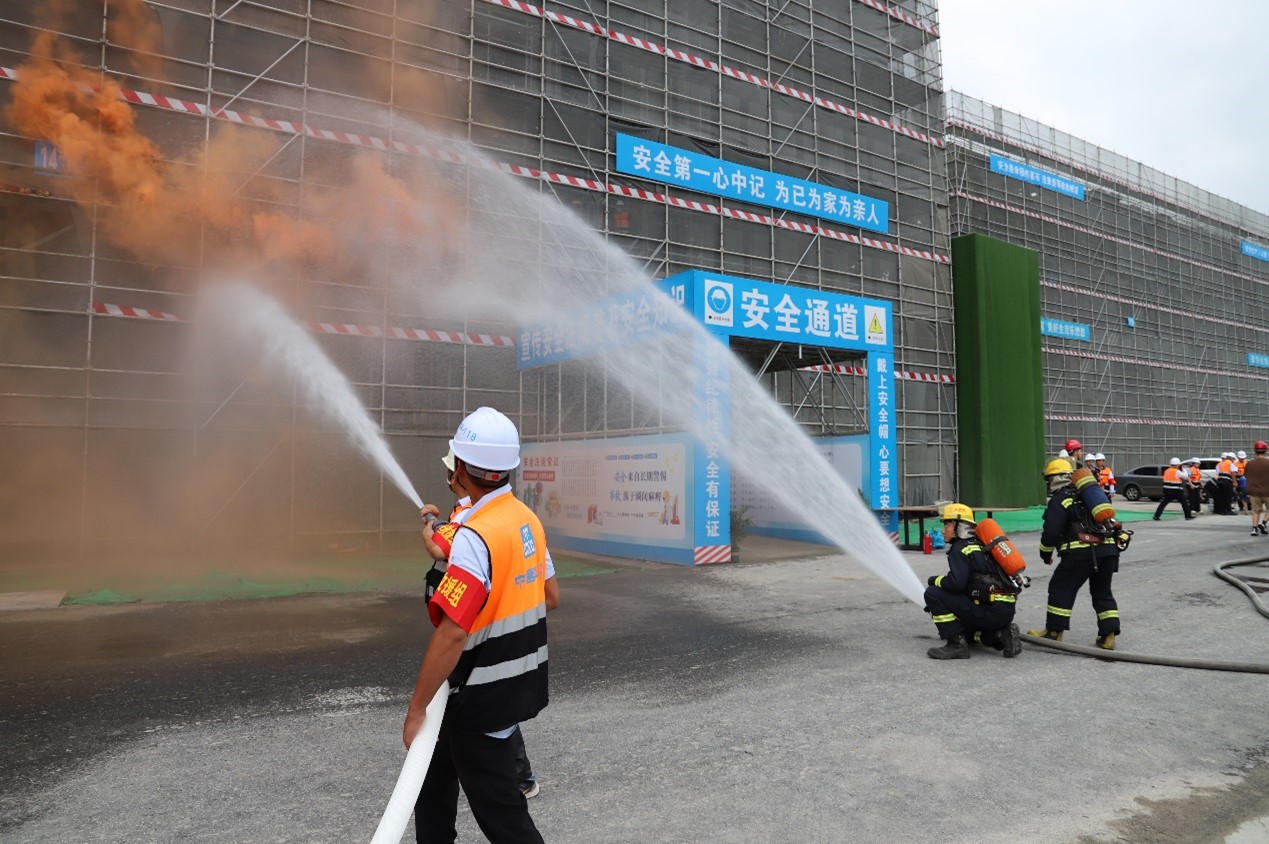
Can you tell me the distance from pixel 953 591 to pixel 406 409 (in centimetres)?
1229

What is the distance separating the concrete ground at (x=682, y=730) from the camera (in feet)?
11.4

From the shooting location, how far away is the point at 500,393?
56.4ft

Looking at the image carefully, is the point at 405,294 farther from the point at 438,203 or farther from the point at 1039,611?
the point at 1039,611

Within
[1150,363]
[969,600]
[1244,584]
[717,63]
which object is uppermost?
[717,63]

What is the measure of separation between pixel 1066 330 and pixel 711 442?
24.0 meters

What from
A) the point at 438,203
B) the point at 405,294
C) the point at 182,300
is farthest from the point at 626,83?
the point at 182,300

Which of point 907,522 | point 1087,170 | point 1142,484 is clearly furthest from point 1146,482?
point 907,522

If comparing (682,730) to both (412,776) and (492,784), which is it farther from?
(412,776)

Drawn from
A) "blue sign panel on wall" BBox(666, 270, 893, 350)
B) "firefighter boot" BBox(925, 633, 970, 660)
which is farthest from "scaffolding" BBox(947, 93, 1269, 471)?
"firefighter boot" BBox(925, 633, 970, 660)

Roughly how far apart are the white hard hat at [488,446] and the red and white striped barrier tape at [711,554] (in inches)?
389

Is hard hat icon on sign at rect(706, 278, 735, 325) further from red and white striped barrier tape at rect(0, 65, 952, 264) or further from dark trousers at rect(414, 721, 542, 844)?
dark trousers at rect(414, 721, 542, 844)

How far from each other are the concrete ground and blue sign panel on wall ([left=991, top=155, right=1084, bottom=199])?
24.2 metres

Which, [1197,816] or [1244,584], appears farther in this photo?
[1244,584]

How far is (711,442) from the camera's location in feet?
40.1
